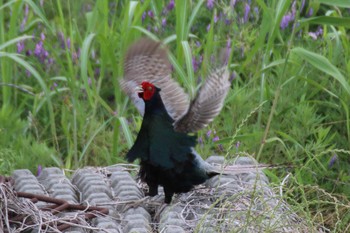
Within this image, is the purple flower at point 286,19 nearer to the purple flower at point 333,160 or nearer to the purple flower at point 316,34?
the purple flower at point 316,34

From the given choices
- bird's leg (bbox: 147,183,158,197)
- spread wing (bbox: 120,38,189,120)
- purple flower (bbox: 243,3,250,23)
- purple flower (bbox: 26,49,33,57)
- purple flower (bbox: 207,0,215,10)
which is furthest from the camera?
purple flower (bbox: 26,49,33,57)

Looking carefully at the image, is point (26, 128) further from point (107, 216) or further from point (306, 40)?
point (107, 216)

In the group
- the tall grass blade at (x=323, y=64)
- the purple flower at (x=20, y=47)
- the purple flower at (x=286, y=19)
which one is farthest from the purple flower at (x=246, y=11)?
the purple flower at (x=20, y=47)

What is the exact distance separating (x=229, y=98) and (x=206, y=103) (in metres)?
1.25

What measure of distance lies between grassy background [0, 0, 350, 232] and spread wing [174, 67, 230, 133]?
733 millimetres

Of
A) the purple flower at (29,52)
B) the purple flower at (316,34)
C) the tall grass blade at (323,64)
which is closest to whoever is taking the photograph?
the tall grass blade at (323,64)

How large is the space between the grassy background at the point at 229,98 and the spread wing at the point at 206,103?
73 centimetres

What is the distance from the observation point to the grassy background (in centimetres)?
492

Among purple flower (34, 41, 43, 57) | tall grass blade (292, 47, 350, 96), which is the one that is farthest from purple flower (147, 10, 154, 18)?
tall grass blade (292, 47, 350, 96)

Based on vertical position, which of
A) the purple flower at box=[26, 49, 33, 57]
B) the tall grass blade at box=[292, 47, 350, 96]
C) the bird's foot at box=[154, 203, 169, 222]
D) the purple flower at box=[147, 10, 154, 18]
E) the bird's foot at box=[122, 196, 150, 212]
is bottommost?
the purple flower at box=[26, 49, 33, 57]

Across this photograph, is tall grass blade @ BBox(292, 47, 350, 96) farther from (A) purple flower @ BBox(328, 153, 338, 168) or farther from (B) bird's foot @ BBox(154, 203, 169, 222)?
(B) bird's foot @ BBox(154, 203, 169, 222)

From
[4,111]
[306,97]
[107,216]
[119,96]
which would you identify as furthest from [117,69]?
[107,216]

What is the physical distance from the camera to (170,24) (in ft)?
20.4

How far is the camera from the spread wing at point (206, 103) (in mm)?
3830
